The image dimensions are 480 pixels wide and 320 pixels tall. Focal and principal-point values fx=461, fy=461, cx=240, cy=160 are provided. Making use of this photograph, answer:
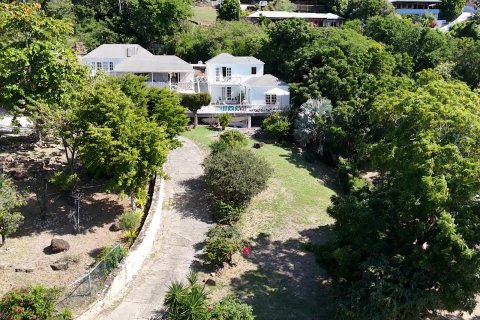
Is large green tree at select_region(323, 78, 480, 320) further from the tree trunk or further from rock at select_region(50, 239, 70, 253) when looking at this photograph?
rock at select_region(50, 239, 70, 253)

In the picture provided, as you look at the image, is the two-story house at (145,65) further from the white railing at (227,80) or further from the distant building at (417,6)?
the distant building at (417,6)

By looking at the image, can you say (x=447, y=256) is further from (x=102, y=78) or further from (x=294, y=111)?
(x=294, y=111)

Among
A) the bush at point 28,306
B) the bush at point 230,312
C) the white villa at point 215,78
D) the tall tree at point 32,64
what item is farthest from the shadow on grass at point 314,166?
the bush at point 28,306

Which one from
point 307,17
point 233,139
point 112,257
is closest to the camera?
point 112,257

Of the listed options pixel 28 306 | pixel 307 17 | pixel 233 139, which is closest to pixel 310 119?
pixel 233 139

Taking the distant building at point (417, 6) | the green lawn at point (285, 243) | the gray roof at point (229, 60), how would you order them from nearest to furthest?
the green lawn at point (285, 243) → the gray roof at point (229, 60) → the distant building at point (417, 6)

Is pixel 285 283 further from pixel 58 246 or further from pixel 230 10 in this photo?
pixel 230 10
